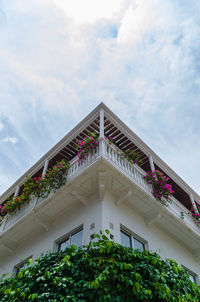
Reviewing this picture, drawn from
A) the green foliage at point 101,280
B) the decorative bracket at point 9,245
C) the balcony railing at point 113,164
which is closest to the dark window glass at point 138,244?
the balcony railing at point 113,164

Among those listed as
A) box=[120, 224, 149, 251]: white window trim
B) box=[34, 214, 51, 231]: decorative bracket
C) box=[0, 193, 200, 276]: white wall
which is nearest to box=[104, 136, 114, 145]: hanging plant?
box=[0, 193, 200, 276]: white wall

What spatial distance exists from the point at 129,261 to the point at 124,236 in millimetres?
2264

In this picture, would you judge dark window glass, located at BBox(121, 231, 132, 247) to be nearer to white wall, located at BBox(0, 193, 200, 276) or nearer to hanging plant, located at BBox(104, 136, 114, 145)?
white wall, located at BBox(0, 193, 200, 276)

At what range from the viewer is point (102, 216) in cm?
851

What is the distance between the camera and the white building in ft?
30.0

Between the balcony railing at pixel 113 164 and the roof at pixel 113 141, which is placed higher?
the roof at pixel 113 141

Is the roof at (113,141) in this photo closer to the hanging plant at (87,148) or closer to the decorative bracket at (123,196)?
the hanging plant at (87,148)

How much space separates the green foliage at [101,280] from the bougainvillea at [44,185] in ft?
11.4

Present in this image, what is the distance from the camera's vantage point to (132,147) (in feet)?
42.9

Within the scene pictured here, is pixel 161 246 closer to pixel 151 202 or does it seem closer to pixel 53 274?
pixel 151 202

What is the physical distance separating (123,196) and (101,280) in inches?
146

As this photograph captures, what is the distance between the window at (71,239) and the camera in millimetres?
8961

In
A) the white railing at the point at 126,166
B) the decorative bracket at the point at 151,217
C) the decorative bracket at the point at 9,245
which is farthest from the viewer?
the decorative bracket at the point at 9,245

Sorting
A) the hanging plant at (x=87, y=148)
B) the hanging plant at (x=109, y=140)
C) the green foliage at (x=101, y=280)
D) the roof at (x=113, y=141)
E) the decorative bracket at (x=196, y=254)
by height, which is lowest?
the green foliage at (x=101, y=280)
